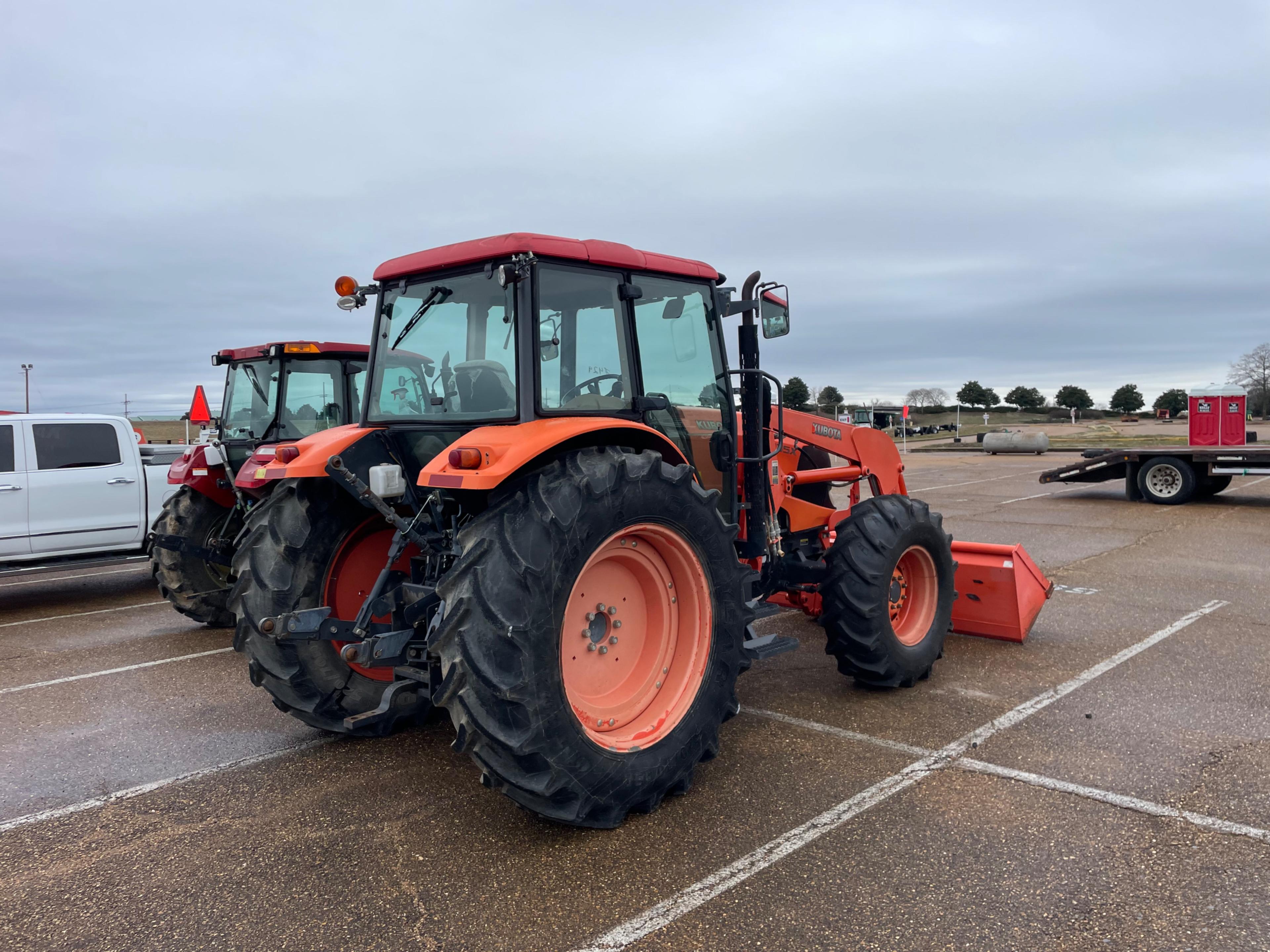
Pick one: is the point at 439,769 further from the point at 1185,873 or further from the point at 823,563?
the point at 1185,873

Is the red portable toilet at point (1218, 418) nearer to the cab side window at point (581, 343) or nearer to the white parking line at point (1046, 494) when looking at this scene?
the white parking line at point (1046, 494)

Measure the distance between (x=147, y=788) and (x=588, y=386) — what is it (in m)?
2.81

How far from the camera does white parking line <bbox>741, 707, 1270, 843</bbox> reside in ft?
11.2

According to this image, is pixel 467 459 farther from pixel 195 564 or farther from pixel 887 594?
pixel 195 564

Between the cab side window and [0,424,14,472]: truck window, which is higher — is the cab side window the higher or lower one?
the higher one

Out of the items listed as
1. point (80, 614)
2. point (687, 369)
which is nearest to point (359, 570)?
point (687, 369)

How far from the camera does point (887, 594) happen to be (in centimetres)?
500

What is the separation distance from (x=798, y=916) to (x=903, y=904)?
0.37m

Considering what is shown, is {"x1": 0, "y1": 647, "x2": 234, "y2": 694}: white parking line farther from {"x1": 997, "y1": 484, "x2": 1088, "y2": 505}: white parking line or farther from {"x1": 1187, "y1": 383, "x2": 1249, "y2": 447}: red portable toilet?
{"x1": 1187, "y1": 383, "x2": 1249, "y2": 447}: red portable toilet

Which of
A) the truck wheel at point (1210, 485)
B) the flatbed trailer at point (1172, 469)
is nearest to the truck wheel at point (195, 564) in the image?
the flatbed trailer at point (1172, 469)

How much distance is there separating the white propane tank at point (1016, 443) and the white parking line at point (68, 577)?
102 feet

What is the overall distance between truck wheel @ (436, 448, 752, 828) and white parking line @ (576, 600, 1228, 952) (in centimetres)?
49

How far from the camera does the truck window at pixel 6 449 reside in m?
8.47

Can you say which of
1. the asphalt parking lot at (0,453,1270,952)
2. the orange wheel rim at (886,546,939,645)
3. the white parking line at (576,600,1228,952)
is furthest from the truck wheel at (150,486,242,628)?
the white parking line at (576,600,1228,952)
